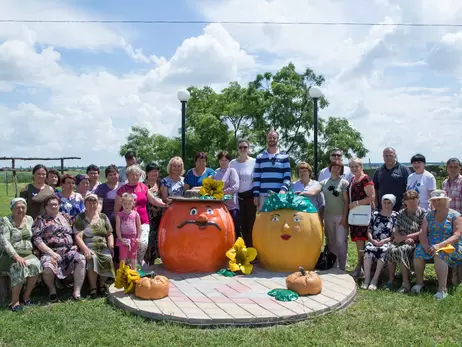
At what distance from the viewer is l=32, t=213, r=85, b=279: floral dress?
5828 mm

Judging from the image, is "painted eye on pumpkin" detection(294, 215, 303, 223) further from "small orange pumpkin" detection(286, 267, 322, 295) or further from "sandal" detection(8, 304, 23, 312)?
"sandal" detection(8, 304, 23, 312)

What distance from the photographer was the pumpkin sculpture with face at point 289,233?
621cm

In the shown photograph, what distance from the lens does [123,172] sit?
752cm

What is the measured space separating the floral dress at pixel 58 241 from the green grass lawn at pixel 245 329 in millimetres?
504

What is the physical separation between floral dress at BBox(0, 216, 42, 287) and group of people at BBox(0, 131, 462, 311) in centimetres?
1

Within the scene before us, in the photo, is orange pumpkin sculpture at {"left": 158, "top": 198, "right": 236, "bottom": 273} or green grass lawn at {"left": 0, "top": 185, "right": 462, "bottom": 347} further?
orange pumpkin sculpture at {"left": 158, "top": 198, "right": 236, "bottom": 273}

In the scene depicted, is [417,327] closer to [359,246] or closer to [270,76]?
[359,246]

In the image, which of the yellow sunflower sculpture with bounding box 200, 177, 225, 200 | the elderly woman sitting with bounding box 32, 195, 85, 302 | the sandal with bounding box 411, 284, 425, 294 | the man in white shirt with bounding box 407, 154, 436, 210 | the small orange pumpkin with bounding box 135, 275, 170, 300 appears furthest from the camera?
the man in white shirt with bounding box 407, 154, 436, 210

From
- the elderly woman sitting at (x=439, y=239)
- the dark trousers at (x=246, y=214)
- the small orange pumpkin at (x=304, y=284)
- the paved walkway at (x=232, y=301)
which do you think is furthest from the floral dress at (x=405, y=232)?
the dark trousers at (x=246, y=214)

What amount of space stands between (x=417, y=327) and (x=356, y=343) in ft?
2.74

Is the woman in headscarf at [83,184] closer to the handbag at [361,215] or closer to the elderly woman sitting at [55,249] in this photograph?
the elderly woman sitting at [55,249]

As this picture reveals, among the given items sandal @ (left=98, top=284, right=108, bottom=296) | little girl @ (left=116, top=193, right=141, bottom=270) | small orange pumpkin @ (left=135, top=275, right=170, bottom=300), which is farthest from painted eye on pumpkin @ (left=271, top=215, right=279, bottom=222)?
sandal @ (left=98, top=284, right=108, bottom=296)

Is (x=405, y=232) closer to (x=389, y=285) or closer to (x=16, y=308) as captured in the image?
(x=389, y=285)

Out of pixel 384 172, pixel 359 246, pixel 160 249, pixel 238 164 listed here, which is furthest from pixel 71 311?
pixel 384 172
